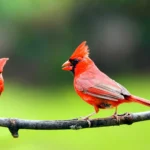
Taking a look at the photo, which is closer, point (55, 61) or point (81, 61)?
point (81, 61)

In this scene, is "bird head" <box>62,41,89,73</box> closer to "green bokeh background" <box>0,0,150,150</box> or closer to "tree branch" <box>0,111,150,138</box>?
"tree branch" <box>0,111,150,138</box>

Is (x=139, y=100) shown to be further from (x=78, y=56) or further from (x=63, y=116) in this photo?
(x=63, y=116)

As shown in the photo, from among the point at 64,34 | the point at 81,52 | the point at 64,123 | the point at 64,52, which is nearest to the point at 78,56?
the point at 81,52

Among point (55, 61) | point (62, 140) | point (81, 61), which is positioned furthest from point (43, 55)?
point (81, 61)

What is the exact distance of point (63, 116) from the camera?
17.6 ft

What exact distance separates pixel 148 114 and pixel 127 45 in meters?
5.43

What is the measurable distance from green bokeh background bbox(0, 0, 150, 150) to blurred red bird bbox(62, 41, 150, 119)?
308cm

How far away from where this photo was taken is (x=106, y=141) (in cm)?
476

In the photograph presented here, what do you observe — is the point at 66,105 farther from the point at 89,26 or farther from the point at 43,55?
the point at 89,26

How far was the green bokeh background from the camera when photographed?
17.7 ft

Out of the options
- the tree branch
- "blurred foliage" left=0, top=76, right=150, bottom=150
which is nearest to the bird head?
the tree branch

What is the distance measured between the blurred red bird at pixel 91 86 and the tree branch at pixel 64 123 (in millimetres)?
29

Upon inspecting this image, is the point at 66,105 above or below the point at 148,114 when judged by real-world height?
below

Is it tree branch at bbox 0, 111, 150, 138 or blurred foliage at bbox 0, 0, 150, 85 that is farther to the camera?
Answer: blurred foliage at bbox 0, 0, 150, 85
